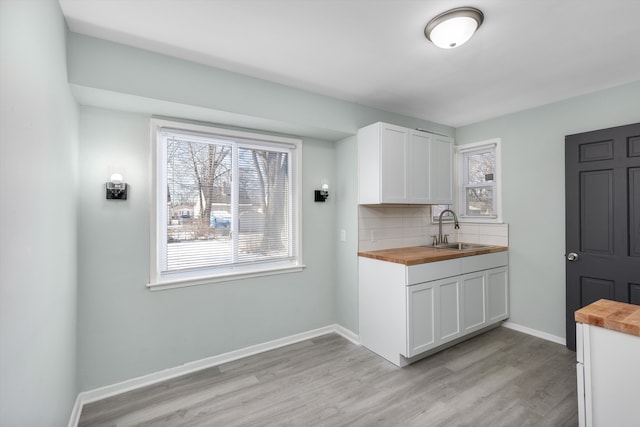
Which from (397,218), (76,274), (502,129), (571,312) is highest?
(502,129)

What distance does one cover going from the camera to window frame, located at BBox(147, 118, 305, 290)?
7.92ft

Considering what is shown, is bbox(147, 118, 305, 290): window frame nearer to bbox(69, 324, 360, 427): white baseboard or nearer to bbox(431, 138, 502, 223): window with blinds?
bbox(69, 324, 360, 427): white baseboard

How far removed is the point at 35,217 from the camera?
1.28m

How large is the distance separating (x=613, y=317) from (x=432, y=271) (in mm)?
1346

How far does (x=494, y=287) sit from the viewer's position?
3338 millimetres

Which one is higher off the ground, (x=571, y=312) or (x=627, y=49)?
(x=627, y=49)

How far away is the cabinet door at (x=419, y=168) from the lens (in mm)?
3092

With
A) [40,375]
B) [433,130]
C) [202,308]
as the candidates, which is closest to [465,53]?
[433,130]

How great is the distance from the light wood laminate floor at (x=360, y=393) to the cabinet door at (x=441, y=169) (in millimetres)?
1625

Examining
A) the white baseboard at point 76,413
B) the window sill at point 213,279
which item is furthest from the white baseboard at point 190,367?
the window sill at point 213,279

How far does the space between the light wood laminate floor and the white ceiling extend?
2.54 metres

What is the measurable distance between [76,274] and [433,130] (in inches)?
157

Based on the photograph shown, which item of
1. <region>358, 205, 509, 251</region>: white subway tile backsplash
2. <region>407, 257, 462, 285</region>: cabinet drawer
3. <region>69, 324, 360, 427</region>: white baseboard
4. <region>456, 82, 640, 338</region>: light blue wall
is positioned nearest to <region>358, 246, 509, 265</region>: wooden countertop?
<region>407, 257, 462, 285</region>: cabinet drawer

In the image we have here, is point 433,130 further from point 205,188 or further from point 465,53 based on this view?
point 205,188
